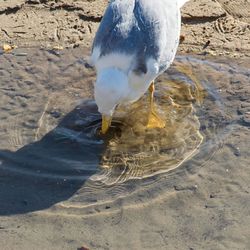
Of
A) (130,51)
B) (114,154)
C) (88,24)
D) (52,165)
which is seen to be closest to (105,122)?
(114,154)

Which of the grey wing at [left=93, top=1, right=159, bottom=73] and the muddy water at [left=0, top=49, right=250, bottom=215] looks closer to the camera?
the grey wing at [left=93, top=1, right=159, bottom=73]

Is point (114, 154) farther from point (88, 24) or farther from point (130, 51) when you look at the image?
point (88, 24)

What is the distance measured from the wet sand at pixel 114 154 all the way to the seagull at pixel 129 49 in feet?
1.30

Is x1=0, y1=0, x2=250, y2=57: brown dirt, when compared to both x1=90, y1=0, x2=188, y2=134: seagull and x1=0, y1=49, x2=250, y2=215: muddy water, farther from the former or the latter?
x1=90, y1=0, x2=188, y2=134: seagull

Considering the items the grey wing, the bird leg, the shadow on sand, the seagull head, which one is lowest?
the shadow on sand

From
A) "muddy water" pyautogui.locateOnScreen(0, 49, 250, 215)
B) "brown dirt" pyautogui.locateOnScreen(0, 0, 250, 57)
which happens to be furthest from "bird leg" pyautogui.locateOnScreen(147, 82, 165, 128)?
"brown dirt" pyautogui.locateOnScreen(0, 0, 250, 57)

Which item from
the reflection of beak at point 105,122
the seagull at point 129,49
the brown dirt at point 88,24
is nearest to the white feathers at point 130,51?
the seagull at point 129,49

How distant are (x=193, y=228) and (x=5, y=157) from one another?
1.37m

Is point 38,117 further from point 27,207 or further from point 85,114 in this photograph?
point 27,207

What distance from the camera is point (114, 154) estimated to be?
4535mm

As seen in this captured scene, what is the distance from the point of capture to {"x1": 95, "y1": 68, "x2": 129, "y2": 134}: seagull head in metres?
4.06

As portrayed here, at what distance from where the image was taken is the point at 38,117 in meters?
4.85

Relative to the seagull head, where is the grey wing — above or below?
above

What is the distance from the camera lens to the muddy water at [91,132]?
4.28 m
